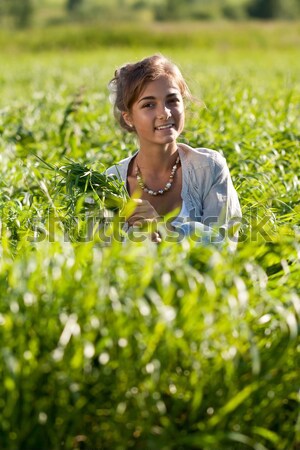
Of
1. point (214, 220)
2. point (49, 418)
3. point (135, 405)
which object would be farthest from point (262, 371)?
point (214, 220)

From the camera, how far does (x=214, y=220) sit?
14.0 feet

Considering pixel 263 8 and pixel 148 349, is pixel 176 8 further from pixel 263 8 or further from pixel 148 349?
pixel 148 349

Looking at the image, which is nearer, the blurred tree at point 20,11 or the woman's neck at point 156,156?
the woman's neck at point 156,156

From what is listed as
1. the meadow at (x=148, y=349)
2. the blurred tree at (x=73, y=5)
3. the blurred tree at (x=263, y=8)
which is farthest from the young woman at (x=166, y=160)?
the blurred tree at (x=263, y=8)

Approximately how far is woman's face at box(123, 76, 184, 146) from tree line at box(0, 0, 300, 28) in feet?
233

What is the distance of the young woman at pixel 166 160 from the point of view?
14.3 ft

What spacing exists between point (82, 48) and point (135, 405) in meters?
38.9

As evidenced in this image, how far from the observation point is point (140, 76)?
4504 millimetres

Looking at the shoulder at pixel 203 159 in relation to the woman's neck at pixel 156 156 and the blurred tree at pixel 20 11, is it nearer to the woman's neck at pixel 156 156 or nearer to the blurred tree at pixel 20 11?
the woman's neck at pixel 156 156

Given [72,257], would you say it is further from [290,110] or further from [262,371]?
[290,110]

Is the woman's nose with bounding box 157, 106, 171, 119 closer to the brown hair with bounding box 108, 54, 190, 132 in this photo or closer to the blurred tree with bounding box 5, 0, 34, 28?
the brown hair with bounding box 108, 54, 190, 132

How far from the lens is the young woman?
436 centimetres

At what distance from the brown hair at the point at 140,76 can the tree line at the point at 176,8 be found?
70.8 meters

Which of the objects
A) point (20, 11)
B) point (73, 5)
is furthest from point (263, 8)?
point (20, 11)
